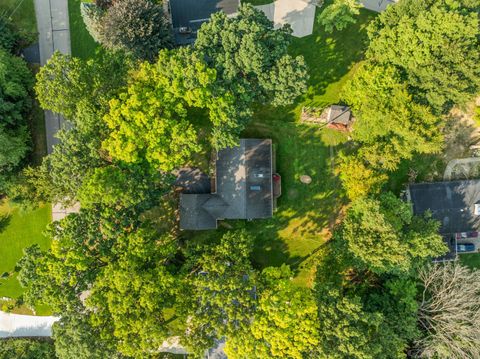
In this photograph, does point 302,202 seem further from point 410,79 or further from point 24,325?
point 24,325

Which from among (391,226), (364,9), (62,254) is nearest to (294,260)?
(391,226)

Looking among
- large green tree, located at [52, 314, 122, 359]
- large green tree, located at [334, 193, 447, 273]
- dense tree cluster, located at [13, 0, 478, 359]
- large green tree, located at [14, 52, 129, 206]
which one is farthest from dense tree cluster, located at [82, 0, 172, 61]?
large green tree, located at [334, 193, 447, 273]

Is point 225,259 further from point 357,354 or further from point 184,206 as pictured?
point 357,354

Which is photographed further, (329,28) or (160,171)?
(329,28)

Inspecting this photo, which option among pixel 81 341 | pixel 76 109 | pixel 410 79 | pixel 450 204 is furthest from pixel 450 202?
pixel 76 109

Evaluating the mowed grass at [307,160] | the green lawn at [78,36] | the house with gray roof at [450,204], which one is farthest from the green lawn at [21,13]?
the house with gray roof at [450,204]

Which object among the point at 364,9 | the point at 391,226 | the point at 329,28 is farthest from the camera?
the point at 364,9
